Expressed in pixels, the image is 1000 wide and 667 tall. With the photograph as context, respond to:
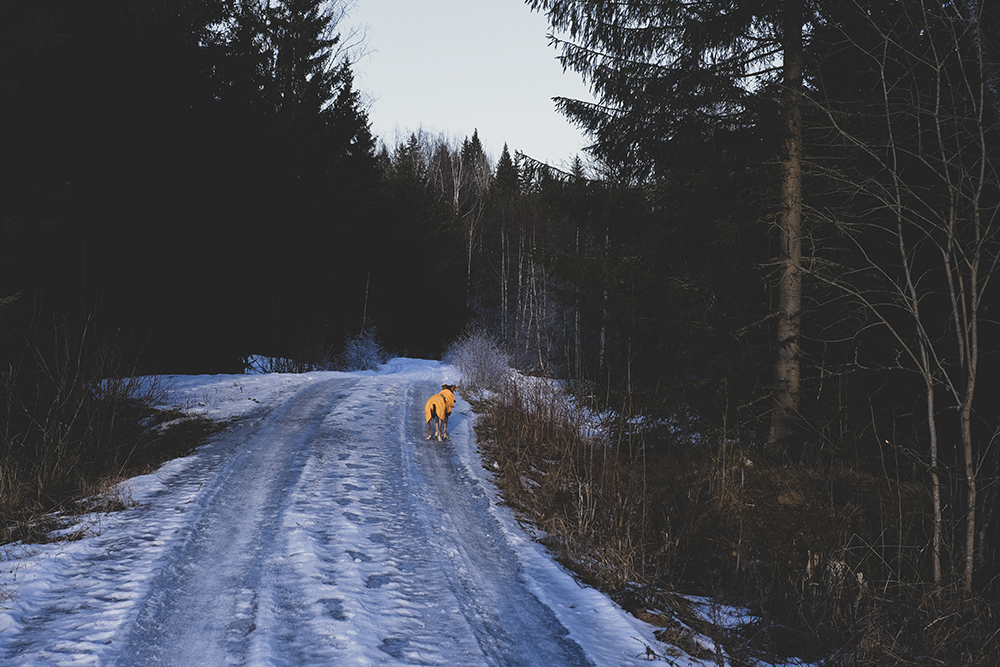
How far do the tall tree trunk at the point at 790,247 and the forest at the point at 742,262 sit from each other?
0.11 feet

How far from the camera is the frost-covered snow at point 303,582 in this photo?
3.08 m

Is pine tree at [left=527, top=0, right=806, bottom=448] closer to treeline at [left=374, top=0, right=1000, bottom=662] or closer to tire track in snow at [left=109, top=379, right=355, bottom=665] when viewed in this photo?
treeline at [left=374, top=0, right=1000, bottom=662]

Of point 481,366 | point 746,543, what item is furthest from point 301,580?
point 481,366

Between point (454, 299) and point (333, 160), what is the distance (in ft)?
43.1

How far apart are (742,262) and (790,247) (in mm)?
1032

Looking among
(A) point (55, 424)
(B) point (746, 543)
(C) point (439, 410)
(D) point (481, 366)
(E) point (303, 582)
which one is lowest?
(B) point (746, 543)

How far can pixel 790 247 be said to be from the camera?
23.8ft

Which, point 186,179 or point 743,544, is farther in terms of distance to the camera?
point 186,179

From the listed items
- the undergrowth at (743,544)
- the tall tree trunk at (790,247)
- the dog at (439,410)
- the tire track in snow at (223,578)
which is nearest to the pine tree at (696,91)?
the tall tree trunk at (790,247)

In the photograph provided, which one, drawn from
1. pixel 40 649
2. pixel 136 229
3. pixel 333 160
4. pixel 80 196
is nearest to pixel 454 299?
pixel 333 160

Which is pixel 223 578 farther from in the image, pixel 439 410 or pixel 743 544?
pixel 439 410

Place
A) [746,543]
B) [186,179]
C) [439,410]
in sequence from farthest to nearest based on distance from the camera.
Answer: [186,179], [439,410], [746,543]

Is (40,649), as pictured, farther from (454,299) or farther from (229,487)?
(454,299)

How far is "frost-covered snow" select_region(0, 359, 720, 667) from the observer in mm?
3082
